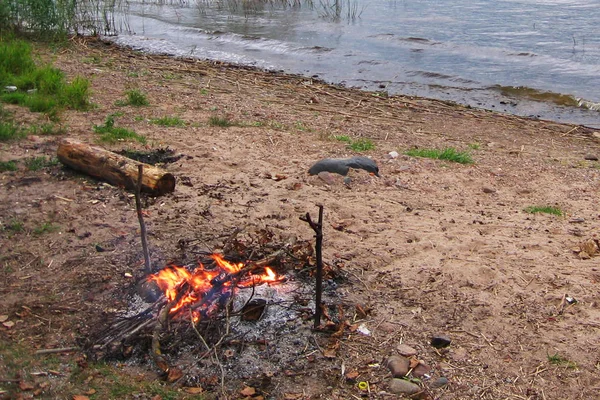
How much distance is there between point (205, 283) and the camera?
428 centimetres

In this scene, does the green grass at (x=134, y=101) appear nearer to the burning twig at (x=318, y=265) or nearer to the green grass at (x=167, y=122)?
the green grass at (x=167, y=122)

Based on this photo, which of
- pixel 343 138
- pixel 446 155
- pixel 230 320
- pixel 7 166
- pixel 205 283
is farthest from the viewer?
pixel 343 138

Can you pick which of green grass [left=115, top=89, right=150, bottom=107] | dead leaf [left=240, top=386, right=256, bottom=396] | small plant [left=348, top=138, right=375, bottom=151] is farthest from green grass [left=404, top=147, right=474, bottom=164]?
dead leaf [left=240, top=386, right=256, bottom=396]

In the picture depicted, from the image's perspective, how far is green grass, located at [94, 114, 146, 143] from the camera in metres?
7.03

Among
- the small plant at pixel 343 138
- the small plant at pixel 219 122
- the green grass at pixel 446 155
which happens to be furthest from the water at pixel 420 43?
the small plant at pixel 219 122

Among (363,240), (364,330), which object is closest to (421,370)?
(364,330)

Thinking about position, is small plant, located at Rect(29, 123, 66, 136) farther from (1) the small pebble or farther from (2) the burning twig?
(1) the small pebble

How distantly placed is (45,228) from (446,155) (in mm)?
4270

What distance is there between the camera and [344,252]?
500 centimetres

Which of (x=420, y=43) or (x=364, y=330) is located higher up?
(x=420, y=43)

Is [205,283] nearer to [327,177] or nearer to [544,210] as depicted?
[327,177]

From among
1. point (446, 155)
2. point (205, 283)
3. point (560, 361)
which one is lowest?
point (560, 361)

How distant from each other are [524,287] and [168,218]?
267 centimetres

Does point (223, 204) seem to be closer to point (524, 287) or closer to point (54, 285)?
point (54, 285)
